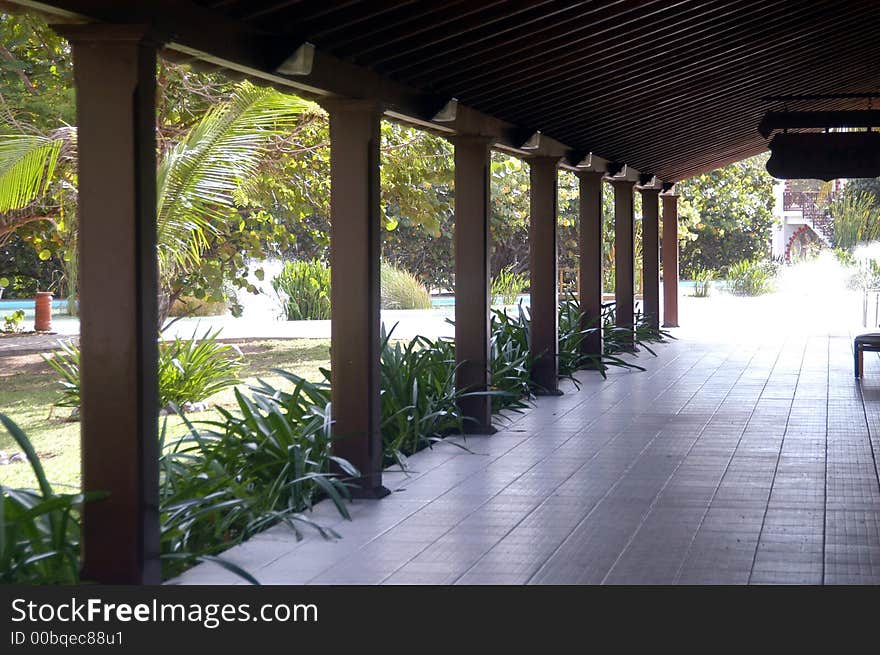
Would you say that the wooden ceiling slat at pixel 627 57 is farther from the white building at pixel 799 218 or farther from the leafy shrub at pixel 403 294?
the white building at pixel 799 218

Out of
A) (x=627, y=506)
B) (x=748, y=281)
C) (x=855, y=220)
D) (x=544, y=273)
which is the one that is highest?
(x=855, y=220)

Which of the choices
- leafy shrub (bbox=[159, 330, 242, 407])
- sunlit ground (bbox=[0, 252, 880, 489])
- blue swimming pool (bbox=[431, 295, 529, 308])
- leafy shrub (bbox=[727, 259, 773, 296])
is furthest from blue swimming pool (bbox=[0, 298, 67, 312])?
leafy shrub (bbox=[727, 259, 773, 296])

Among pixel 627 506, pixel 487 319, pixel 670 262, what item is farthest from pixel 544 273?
pixel 670 262

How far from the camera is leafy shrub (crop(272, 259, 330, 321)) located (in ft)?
76.3

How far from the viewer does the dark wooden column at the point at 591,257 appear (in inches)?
562

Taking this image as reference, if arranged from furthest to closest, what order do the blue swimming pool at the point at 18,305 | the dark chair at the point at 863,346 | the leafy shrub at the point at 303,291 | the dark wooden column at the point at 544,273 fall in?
the blue swimming pool at the point at 18,305
the leafy shrub at the point at 303,291
the dark chair at the point at 863,346
the dark wooden column at the point at 544,273

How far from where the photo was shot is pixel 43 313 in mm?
20484

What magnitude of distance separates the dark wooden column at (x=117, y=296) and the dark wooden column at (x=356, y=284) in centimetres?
223

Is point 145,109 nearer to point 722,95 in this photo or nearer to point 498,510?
point 498,510

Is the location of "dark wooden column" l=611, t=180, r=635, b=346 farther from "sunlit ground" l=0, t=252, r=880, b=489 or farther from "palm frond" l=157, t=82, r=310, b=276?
"palm frond" l=157, t=82, r=310, b=276

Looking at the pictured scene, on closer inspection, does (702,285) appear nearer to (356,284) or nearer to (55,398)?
(55,398)

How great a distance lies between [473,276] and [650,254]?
377 inches

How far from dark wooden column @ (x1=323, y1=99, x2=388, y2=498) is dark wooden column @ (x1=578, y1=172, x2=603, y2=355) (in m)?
7.39

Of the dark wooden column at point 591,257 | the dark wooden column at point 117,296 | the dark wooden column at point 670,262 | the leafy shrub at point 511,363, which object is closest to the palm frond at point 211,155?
the leafy shrub at point 511,363
